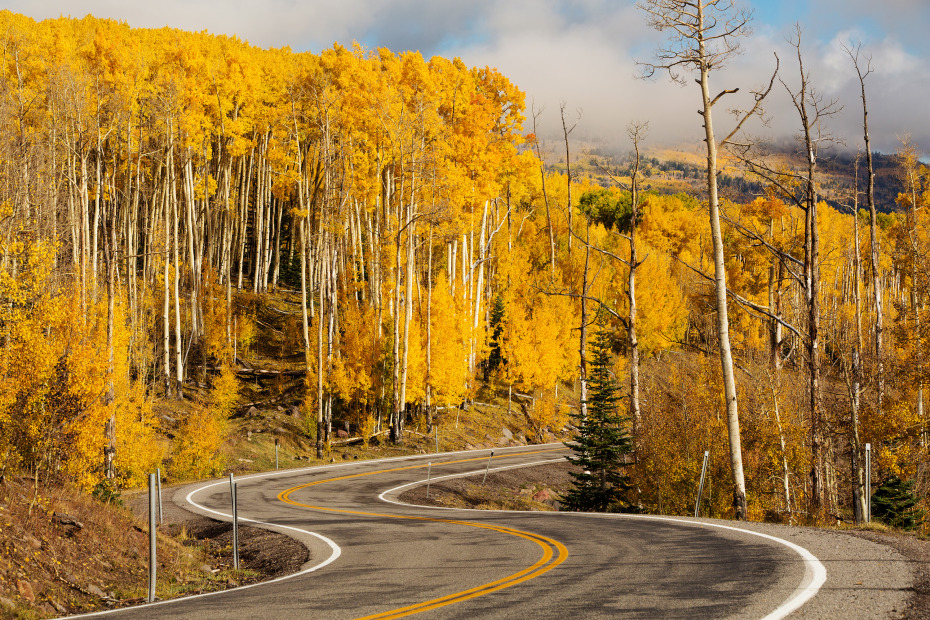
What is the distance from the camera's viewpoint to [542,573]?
8.05 meters

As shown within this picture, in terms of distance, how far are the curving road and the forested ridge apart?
6629 millimetres

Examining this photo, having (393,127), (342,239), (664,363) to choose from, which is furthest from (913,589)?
(664,363)

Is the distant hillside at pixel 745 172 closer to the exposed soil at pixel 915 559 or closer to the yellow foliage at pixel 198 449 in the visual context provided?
the exposed soil at pixel 915 559

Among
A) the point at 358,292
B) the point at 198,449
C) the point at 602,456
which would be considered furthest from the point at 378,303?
the point at 602,456

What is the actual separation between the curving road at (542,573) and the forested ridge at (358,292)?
6.63 meters

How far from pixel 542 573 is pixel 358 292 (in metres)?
38.2

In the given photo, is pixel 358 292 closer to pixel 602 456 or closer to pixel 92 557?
pixel 602 456

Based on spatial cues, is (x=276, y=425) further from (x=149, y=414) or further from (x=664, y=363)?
(x=664, y=363)

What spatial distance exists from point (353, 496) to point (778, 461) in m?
15.4

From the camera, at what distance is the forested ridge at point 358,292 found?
19.5 m

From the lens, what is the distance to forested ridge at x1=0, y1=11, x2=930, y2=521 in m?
19.5

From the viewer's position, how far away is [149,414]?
25.7 m

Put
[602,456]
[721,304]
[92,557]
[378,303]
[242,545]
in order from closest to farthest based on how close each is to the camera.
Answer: [92,557] → [242,545] → [721,304] → [602,456] → [378,303]

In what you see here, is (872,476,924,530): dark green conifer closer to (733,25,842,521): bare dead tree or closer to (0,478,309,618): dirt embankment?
(733,25,842,521): bare dead tree
